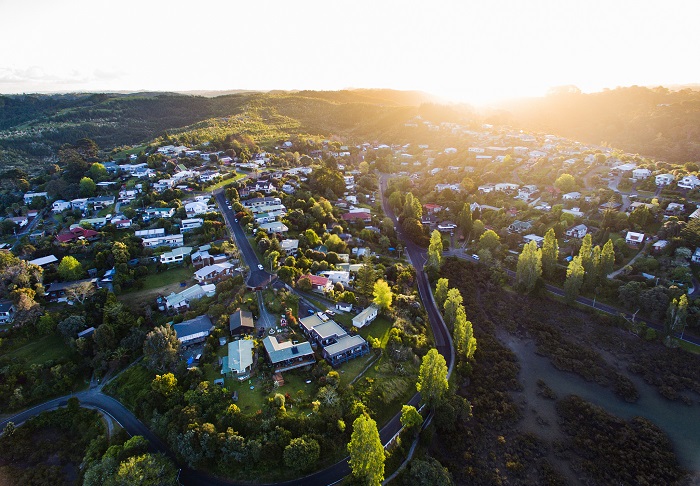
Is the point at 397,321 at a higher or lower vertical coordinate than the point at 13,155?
lower

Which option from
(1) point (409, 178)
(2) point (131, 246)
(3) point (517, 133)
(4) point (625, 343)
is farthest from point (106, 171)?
(3) point (517, 133)

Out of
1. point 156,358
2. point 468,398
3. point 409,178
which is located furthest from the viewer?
point 409,178

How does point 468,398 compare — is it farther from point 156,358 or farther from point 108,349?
point 108,349

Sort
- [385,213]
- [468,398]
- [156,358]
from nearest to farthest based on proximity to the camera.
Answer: [156,358] < [468,398] < [385,213]

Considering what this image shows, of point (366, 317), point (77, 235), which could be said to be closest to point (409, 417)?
point (366, 317)

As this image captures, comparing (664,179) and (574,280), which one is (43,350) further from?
(664,179)

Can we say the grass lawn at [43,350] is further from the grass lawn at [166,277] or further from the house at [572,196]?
the house at [572,196]
